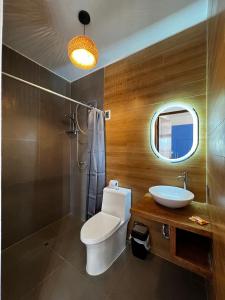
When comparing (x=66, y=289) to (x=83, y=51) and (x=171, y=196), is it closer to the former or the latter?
(x=171, y=196)

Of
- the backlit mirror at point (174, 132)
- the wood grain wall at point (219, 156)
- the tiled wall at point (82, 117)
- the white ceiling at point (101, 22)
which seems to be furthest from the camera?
the tiled wall at point (82, 117)

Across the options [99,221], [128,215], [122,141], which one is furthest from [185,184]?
[99,221]

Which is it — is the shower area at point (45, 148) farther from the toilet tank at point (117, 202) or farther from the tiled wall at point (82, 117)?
the toilet tank at point (117, 202)

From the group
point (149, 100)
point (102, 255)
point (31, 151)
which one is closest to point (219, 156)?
point (149, 100)

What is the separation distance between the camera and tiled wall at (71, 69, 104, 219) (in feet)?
7.36

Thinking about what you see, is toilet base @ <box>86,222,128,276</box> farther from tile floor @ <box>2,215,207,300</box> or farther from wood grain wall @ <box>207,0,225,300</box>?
wood grain wall @ <box>207,0,225,300</box>

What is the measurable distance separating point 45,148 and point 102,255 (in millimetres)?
1691

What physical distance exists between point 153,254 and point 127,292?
0.56m

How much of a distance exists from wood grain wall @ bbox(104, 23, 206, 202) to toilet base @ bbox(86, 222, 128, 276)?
591mm

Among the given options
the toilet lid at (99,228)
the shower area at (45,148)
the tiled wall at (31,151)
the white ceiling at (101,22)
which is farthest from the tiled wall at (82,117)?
the toilet lid at (99,228)

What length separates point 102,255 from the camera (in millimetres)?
1450

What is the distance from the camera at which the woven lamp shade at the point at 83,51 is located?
3.81ft

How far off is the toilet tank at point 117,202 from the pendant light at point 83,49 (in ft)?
4.93

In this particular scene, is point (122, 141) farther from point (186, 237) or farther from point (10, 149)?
point (10, 149)
